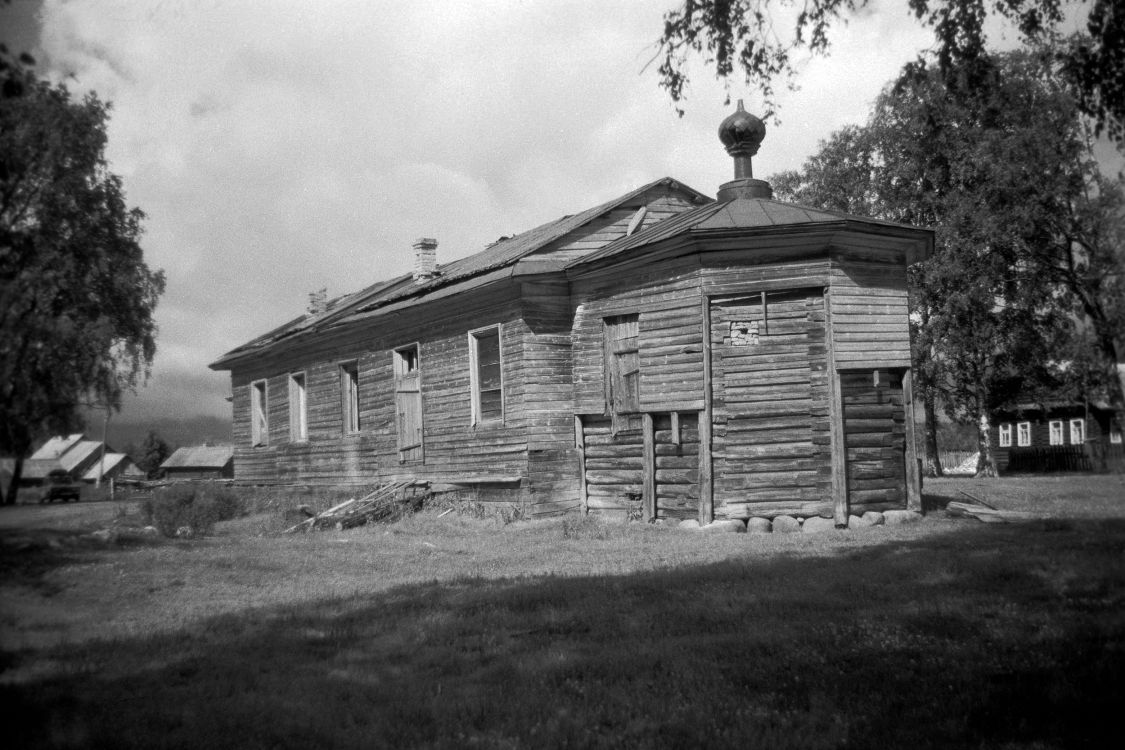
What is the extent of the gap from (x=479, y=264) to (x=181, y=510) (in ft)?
30.9

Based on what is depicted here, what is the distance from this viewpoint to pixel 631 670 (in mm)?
6582

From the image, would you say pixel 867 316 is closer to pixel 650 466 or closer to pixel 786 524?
pixel 786 524

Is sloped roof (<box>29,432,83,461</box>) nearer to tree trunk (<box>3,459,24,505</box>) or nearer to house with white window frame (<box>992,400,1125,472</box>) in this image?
tree trunk (<box>3,459,24,505</box>)

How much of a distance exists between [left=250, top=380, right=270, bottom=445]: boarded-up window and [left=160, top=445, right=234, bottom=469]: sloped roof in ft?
120

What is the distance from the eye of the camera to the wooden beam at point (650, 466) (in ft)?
54.2

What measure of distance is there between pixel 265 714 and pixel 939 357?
108 ft

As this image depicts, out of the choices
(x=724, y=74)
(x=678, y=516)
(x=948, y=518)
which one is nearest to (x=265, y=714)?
(x=724, y=74)

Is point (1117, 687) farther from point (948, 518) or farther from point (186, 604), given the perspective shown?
point (948, 518)

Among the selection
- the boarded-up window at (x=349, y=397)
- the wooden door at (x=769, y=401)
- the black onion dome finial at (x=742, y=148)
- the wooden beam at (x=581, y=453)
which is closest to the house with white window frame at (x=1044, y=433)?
the wooden door at (x=769, y=401)

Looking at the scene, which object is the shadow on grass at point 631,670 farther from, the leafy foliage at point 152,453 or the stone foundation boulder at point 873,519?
the leafy foliage at point 152,453

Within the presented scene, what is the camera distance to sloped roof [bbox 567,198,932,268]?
15.3 m

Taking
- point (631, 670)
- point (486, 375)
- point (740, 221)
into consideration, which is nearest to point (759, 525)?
point (740, 221)

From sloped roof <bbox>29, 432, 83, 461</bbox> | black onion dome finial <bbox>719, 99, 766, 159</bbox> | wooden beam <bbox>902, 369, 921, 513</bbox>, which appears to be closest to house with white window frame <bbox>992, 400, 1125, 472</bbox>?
wooden beam <bbox>902, 369, 921, 513</bbox>

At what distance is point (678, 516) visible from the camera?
1617cm
